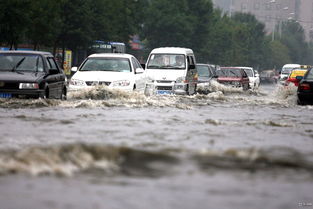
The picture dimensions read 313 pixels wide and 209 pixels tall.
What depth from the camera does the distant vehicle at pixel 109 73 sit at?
74.3ft

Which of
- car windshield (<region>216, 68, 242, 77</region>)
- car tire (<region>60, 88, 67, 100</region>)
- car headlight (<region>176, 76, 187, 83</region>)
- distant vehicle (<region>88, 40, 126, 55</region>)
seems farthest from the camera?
distant vehicle (<region>88, 40, 126, 55</region>)

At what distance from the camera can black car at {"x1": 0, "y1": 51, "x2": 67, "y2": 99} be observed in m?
18.8

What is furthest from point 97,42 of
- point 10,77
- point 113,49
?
point 10,77

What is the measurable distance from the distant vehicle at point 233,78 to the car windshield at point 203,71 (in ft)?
2.92

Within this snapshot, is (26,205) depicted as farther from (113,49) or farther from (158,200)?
(113,49)

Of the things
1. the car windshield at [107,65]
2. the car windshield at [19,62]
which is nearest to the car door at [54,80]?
the car windshield at [19,62]

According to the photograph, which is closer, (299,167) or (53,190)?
(53,190)

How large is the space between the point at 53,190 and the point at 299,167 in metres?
3.09

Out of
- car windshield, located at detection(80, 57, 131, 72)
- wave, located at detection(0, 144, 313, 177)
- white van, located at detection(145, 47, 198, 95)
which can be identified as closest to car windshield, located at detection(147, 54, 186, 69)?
white van, located at detection(145, 47, 198, 95)

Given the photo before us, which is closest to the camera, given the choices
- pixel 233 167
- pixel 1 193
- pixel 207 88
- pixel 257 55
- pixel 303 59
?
pixel 1 193

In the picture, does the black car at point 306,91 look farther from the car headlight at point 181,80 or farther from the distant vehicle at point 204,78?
the distant vehicle at point 204,78

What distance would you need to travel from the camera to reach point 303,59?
19175 cm

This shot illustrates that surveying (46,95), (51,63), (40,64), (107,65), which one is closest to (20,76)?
(46,95)

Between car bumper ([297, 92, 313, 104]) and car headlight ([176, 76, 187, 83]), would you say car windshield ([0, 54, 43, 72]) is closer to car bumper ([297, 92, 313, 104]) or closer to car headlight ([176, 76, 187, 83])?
car bumper ([297, 92, 313, 104])
